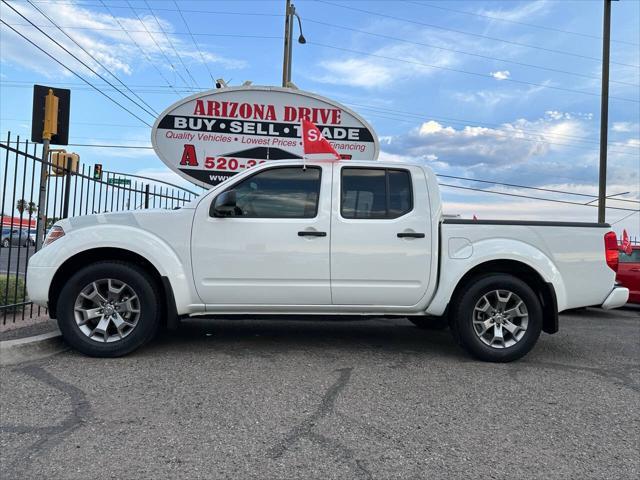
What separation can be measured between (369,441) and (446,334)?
11.6 ft

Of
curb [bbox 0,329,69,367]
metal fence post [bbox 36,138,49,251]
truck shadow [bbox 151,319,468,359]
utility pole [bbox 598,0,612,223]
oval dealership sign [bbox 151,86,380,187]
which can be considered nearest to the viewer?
curb [bbox 0,329,69,367]

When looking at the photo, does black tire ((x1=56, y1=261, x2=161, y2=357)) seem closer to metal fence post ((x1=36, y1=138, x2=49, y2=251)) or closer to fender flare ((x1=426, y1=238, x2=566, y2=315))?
metal fence post ((x1=36, y1=138, x2=49, y2=251))

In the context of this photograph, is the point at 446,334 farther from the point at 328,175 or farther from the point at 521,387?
the point at 328,175

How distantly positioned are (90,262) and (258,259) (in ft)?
5.36

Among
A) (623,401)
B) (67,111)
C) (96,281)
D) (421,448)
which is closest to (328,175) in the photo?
(96,281)

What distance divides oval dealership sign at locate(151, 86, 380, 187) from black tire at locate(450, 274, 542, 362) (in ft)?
→ 16.4

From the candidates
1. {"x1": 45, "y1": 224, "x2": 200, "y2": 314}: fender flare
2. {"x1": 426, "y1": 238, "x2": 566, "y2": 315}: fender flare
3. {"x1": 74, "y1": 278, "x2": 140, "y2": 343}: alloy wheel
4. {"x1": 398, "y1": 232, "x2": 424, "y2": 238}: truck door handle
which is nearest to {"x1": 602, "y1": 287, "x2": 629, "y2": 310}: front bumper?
{"x1": 426, "y1": 238, "x2": 566, "y2": 315}: fender flare

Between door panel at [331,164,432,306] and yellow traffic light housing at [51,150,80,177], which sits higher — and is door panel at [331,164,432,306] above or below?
below

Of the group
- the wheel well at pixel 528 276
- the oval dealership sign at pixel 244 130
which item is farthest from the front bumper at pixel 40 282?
the oval dealership sign at pixel 244 130

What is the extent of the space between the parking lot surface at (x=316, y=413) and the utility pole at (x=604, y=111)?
13685 millimetres

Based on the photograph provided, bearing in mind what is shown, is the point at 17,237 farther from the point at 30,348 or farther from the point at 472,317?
the point at 472,317

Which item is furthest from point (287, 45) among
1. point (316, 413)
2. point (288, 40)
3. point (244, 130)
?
point (316, 413)

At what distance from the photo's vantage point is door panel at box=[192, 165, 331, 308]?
480 centimetres

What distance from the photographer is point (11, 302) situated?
653cm
